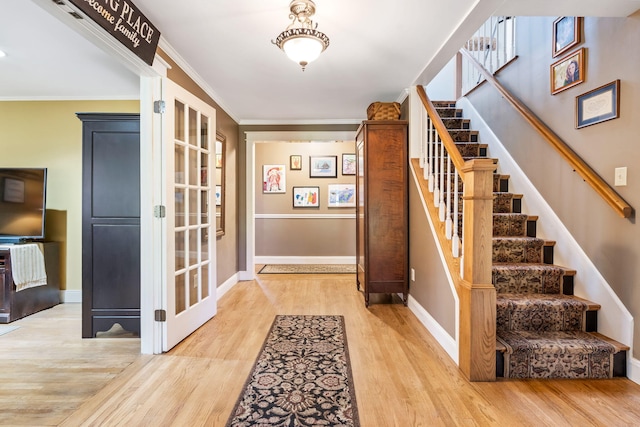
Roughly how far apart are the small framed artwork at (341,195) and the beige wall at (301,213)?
8cm

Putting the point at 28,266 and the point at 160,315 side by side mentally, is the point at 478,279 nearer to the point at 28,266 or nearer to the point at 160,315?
the point at 160,315

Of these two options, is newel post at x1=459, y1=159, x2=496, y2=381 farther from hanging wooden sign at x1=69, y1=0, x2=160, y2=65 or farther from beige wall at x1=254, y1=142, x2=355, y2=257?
beige wall at x1=254, y1=142, x2=355, y2=257

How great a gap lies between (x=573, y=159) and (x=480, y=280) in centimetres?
126

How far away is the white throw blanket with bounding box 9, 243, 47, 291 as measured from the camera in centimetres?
300

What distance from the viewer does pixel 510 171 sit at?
10.4ft

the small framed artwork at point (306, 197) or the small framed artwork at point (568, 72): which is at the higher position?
the small framed artwork at point (568, 72)

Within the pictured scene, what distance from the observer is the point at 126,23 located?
5.99ft

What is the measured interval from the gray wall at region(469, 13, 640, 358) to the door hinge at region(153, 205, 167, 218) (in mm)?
3132

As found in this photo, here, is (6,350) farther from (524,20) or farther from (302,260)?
(524,20)

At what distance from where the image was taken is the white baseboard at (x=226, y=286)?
12.2 ft

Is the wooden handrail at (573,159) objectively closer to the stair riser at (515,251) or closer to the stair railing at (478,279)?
the stair riser at (515,251)

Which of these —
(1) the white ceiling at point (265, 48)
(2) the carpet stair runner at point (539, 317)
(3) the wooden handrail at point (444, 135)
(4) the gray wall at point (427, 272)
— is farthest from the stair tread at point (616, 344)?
(1) the white ceiling at point (265, 48)

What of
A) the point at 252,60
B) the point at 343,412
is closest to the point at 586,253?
Result: the point at 343,412

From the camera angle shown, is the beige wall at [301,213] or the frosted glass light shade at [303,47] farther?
the beige wall at [301,213]
